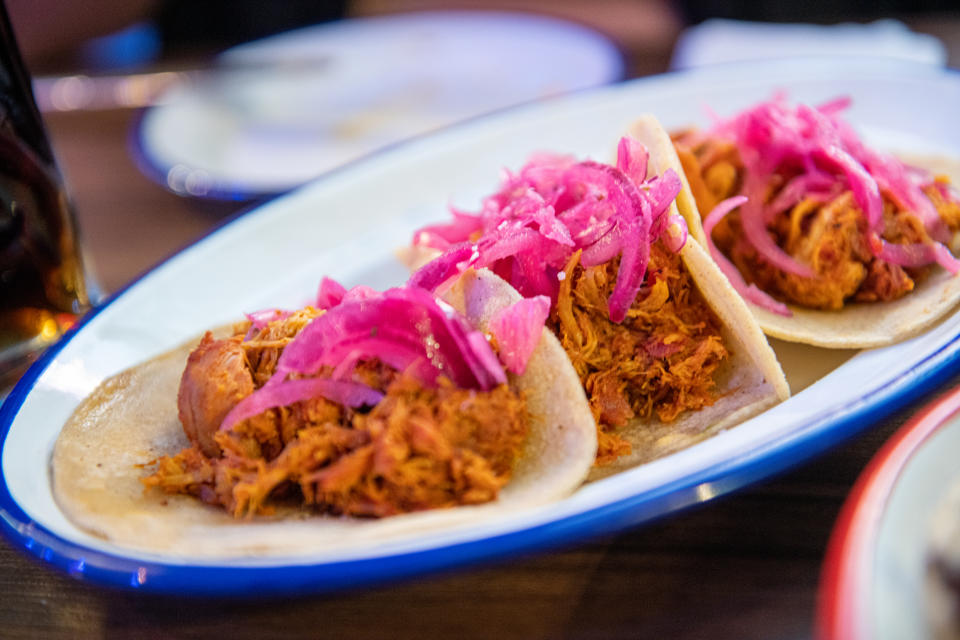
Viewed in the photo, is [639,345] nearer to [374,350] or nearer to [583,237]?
[583,237]

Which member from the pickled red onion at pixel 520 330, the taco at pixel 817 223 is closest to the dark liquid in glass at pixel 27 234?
the pickled red onion at pixel 520 330

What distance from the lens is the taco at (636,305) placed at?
1.80m

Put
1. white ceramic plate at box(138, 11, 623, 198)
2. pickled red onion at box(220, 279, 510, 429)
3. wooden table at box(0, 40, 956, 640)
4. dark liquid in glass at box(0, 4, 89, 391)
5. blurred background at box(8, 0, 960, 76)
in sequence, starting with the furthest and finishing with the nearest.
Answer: blurred background at box(8, 0, 960, 76) < white ceramic plate at box(138, 11, 623, 198) < dark liquid in glass at box(0, 4, 89, 391) < pickled red onion at box(220, 279, 510, 429) < wooden table at box(0, 40, 956, 640)

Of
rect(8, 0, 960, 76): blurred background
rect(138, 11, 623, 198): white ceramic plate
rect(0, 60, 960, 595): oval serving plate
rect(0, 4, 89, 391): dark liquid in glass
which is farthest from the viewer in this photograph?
rect(8, 0, 960, 76): blurred background

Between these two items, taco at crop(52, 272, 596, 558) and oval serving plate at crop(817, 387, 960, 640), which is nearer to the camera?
oval serving plate at crop(817, 387, 960, 640)

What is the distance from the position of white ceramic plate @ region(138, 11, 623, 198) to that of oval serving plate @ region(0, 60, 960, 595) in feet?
2.53

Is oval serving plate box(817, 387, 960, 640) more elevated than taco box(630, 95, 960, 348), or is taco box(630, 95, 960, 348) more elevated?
oval serving plate box(817, 387, 960, 640)

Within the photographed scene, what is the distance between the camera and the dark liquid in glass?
2234 millimetres

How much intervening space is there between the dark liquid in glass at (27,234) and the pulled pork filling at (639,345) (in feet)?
5.42

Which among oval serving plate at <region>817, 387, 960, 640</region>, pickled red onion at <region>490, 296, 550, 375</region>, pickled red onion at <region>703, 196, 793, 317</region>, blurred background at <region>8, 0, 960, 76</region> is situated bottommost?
blurred background at <region>8, 0, 960, 76</region>

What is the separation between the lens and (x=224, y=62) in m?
4.37

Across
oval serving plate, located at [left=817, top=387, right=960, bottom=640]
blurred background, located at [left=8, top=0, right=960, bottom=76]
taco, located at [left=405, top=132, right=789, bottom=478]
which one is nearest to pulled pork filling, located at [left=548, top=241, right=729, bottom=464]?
taco, located at [left=405, top=132, right=789, bottom=478]

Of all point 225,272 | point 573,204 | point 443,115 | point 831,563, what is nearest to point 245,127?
point 443,115

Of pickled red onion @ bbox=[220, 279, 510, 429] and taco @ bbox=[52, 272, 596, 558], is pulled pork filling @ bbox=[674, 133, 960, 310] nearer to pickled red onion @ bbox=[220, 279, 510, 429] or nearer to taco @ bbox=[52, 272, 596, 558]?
taco @ bbox=[52, 272, 596, 558]
